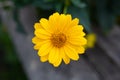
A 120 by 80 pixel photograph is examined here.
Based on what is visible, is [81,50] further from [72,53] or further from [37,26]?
[37,26]

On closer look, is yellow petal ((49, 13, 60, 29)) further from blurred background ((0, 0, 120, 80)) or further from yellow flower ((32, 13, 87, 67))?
blurred background ((0, 0, 120, 80))

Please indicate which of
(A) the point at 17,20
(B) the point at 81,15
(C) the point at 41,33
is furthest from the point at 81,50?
(A) the point at 17,20

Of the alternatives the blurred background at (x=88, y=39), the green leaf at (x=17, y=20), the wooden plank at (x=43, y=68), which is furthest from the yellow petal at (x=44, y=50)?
the green leaf at (x=17, y=20)

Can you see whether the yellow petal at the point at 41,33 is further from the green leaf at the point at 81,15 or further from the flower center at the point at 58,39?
the green leaf at the point at 81,15

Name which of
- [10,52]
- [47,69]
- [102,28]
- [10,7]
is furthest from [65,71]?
[10,52]

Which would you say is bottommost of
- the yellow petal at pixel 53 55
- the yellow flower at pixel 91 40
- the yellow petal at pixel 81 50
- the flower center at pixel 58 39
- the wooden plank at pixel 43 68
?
the wooden plank at pixel 43 68

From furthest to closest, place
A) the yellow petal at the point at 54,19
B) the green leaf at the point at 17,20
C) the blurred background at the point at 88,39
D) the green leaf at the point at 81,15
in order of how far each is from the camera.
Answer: the green leaf at the point at 17,20, the blurred background at the point at 88,39, the green leaf at the point at 81,15, the yellow petal at the point at 54,19

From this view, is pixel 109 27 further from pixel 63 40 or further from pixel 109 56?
pixel 63 40
